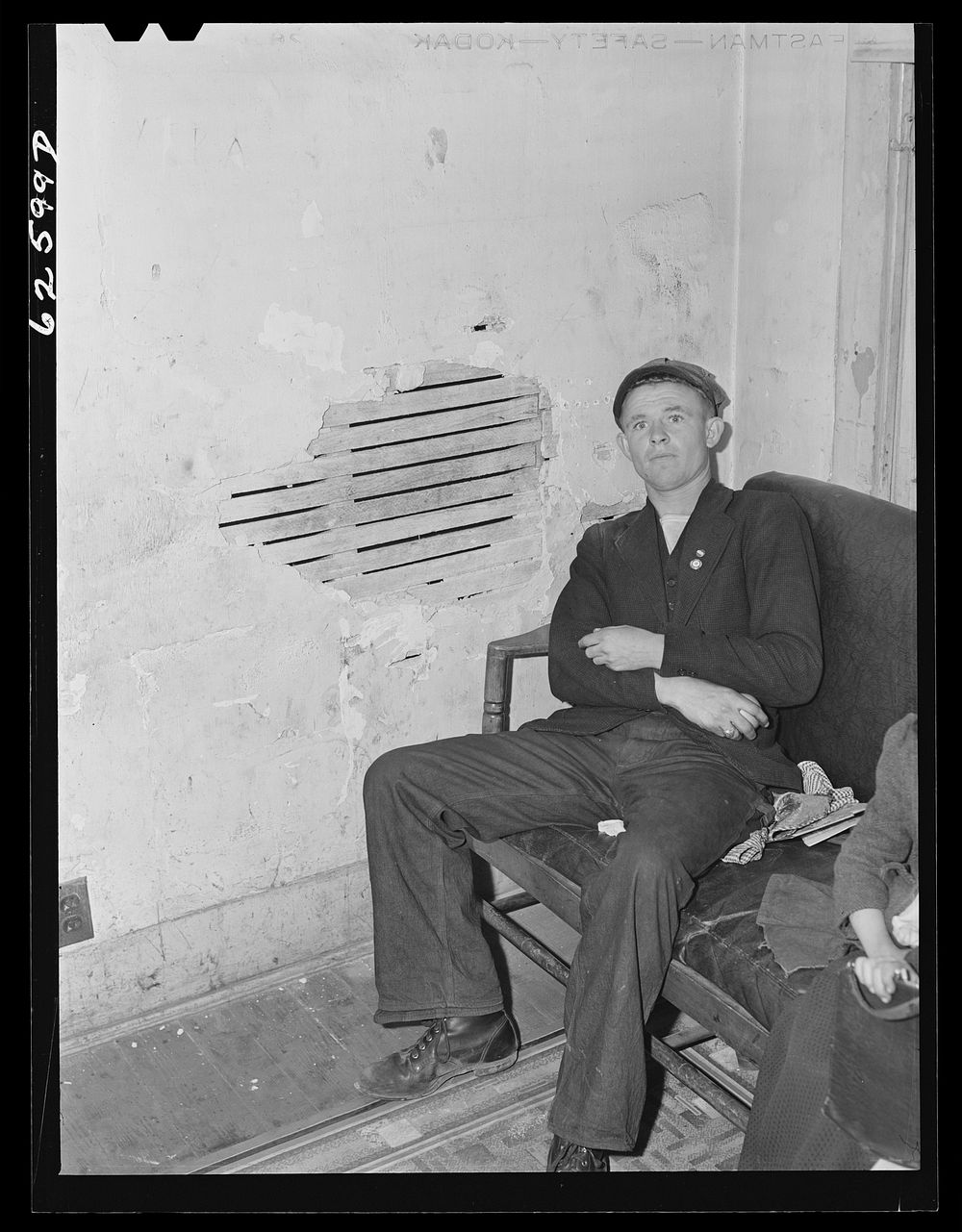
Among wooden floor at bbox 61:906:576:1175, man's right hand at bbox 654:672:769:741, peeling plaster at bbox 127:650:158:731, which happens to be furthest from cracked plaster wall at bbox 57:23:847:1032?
man's right hand at bbox 654:672:769:741

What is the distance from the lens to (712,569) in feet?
10.2

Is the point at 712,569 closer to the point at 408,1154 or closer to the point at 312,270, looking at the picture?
the point at 312,270

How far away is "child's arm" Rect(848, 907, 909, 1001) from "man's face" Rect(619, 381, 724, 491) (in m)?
1.24

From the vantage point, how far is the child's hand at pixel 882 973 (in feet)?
7.34

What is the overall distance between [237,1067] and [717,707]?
56.3 inches

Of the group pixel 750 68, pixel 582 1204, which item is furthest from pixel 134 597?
pixel 750 68

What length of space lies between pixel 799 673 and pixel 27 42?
6.33ft

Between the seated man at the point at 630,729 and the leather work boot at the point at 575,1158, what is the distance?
1.45 feet

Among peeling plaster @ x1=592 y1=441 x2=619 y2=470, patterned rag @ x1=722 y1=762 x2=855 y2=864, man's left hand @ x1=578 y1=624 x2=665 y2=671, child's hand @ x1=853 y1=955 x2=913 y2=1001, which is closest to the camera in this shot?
child's hand @ x1=853 y1=955 x2=913 y2=1001

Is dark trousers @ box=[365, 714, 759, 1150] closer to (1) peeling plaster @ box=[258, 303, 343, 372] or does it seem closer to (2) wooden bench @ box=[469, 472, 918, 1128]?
(2) wooden bench @ box=[469, 472, 918, 1128]

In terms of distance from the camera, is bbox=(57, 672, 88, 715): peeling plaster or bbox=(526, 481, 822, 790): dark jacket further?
bbox=(57, 672, 88, 715): peeling plaster

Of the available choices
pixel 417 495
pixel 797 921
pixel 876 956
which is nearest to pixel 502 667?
pixel 417 495

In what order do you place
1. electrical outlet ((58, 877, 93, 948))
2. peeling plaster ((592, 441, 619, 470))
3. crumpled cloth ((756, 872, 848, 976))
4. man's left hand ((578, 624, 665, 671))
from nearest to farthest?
crumpled cloth ((756, 872, 848, 976)) → man's left hand ((578, 624, 665, 671)) → electrical outlet ((58, 877, 93, 948)) → peeling plaster ((592, 441, 619, 470))

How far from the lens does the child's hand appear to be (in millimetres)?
2236
